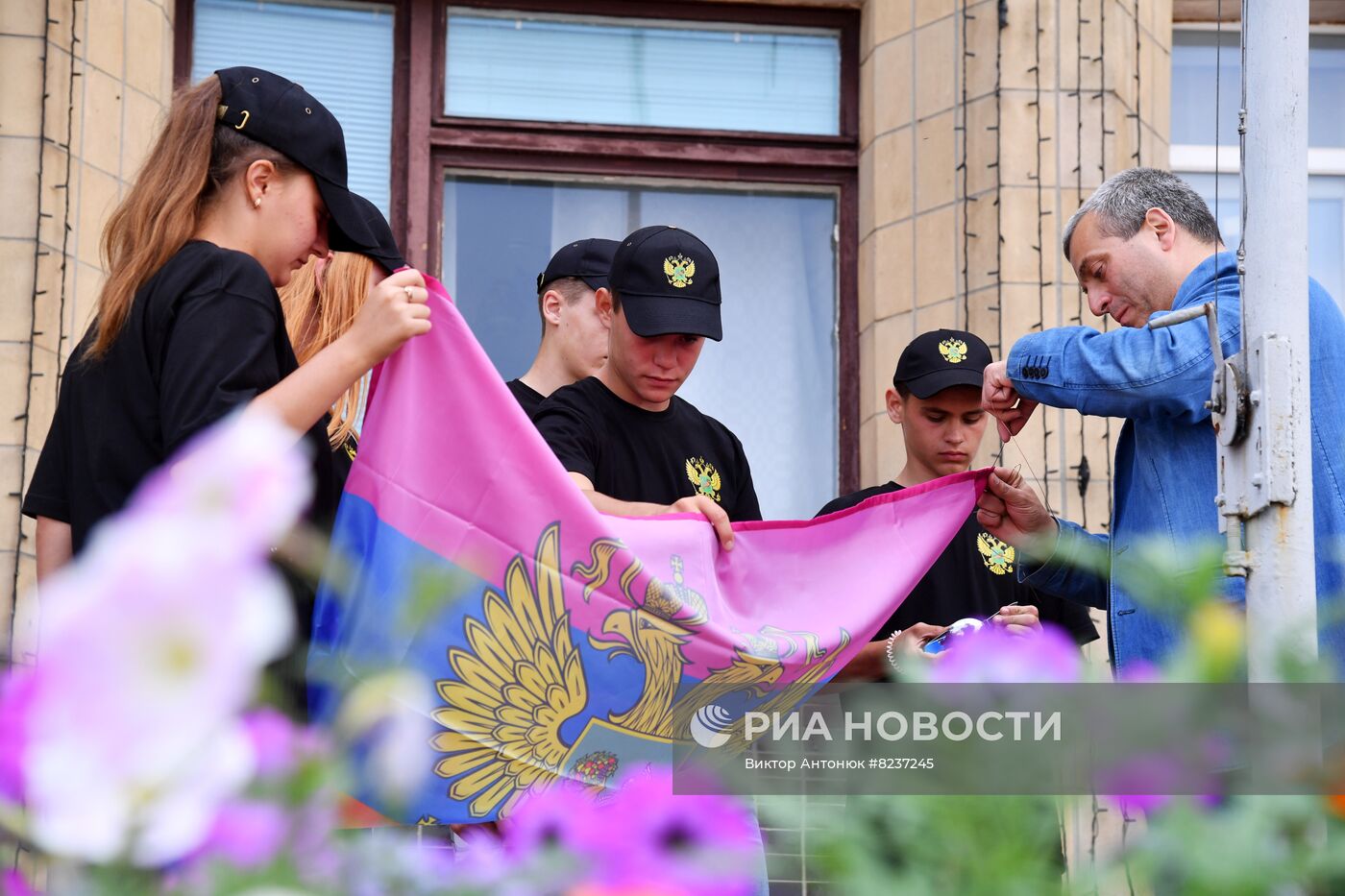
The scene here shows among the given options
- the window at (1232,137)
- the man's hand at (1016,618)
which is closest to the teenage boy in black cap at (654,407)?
the man's hand at (1016,618)

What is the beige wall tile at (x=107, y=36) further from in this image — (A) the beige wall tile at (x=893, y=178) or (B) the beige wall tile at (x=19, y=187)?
(A) the beige wall tile at (x=893, y=178)

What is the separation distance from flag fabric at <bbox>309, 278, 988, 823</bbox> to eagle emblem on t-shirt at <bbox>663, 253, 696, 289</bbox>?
1.97 feet

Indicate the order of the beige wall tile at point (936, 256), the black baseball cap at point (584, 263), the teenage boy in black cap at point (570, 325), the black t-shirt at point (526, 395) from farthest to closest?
the beige wall tile at point (936, 256) → the black baseball cap at point (584, 263) → the teenage boy in black cap at point (570, 325) → the black t-shirt at point (526, 395)

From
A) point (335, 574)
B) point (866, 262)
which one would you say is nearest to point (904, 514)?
point (866, 262)

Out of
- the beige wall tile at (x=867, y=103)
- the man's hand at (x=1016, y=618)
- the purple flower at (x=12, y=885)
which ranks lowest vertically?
the man's hand at (x=1016, y=618)

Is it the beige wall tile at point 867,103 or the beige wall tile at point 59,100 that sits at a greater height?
the beige wall tile at point 867,103

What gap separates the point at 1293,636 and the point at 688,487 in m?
2.80

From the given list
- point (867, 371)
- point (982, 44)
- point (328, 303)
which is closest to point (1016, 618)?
Result: point (328, 303)

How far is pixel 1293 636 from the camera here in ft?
3.12

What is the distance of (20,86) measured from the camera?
5.59 metres

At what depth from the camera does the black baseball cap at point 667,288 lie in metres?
3.72

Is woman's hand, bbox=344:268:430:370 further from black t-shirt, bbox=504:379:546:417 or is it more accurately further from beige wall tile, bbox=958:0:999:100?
beige wall tile, bbox=958:0:999:100

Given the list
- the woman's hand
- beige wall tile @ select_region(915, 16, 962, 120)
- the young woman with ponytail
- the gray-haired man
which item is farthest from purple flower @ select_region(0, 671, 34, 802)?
beige wall tile @ select_region(915, 16, 962, 120)

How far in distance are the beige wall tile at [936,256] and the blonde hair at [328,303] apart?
326cm
